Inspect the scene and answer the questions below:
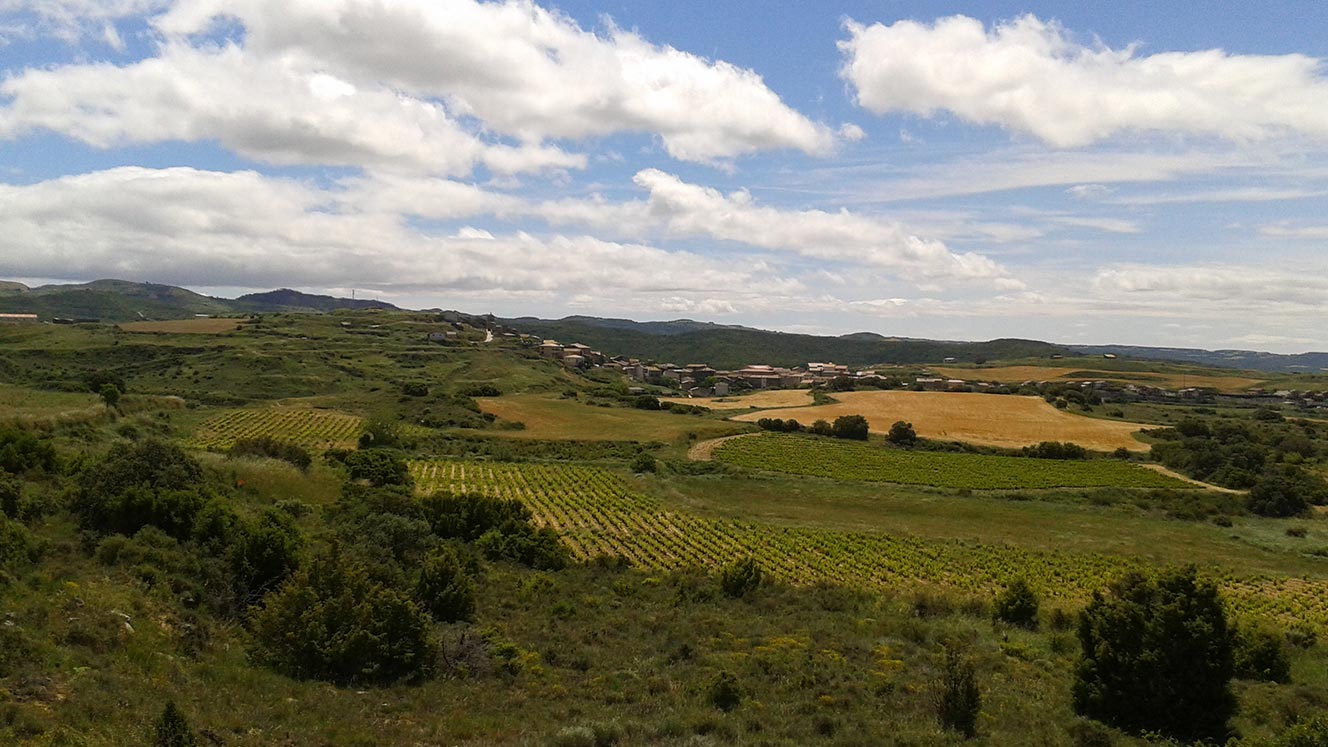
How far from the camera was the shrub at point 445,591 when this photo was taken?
2411cm

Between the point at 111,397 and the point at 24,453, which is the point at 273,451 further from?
the point at 111,397

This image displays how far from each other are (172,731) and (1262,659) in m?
28.2

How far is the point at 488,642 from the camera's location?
21.4m

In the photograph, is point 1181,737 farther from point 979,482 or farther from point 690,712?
point 979,482

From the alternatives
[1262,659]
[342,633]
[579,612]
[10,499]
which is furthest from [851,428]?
[10,499]

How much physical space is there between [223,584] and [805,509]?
4430 cm

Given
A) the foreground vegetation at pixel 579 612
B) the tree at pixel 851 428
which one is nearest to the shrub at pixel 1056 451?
the tree at pixel 851 428

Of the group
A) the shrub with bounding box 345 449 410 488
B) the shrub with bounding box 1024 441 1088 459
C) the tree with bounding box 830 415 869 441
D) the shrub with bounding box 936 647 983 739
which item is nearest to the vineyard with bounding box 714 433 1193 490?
the shrub with bounding box 1024 441 1088 459

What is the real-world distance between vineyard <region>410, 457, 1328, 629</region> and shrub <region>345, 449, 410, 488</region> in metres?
2.30

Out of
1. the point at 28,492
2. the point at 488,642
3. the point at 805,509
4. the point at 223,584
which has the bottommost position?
the point at 805,509

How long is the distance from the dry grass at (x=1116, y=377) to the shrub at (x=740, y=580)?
14653cm

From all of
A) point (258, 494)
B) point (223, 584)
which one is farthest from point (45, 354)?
point (223, 584)

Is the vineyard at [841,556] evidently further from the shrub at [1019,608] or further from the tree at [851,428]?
the tree at [851,428]

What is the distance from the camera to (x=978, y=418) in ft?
325
